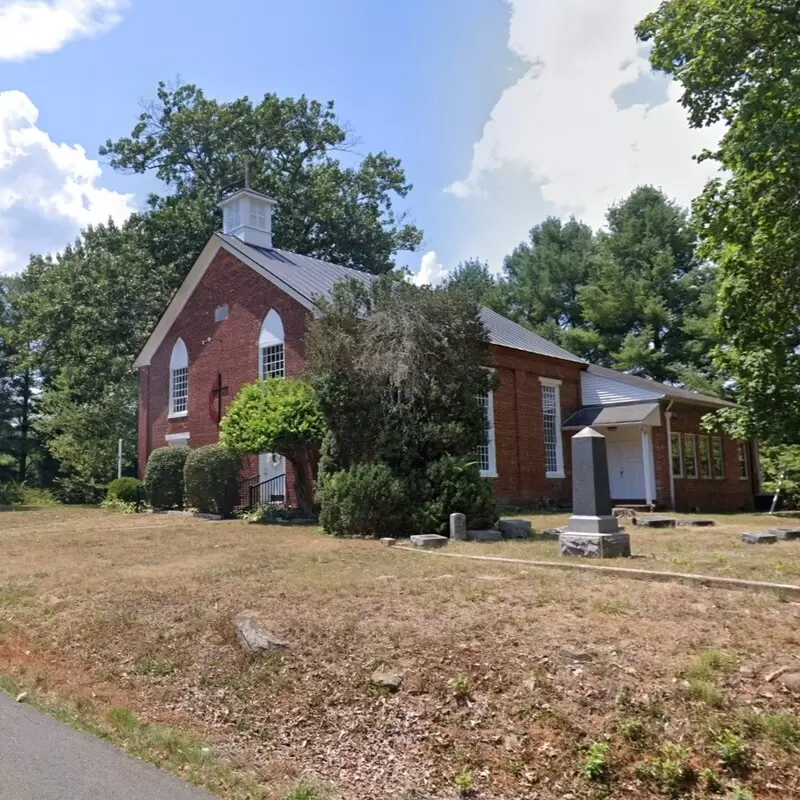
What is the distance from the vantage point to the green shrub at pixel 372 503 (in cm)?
1412

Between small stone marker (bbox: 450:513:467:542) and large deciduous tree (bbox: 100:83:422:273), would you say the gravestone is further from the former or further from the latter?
large deciduous tree (bbox: 100:83:422:273)

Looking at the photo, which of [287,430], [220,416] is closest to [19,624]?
[287,430]

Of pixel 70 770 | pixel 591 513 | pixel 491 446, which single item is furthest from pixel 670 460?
pixel 70 770

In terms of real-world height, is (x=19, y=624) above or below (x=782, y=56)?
below

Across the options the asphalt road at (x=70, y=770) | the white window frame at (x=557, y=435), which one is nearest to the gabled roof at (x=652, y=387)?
the white window frame at (x=557, y=435)

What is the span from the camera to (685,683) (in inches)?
206

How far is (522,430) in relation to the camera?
2366 centimetres

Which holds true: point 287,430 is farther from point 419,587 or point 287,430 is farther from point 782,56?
Answer: point 782,56

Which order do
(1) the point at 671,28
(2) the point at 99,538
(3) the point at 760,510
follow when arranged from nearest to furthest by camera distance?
(1) the point at 671,28
(2) the point at 99,538
(3) the point at 760,510

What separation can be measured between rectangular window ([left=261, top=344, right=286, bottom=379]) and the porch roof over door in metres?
9.48

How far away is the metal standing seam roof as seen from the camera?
22688mm

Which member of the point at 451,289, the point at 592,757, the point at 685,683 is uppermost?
the point at 451,289

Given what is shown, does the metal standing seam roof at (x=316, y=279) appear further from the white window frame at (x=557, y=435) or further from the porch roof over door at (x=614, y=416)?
the porch roof over door at (x=614, y=416)

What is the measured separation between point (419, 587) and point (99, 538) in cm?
915
